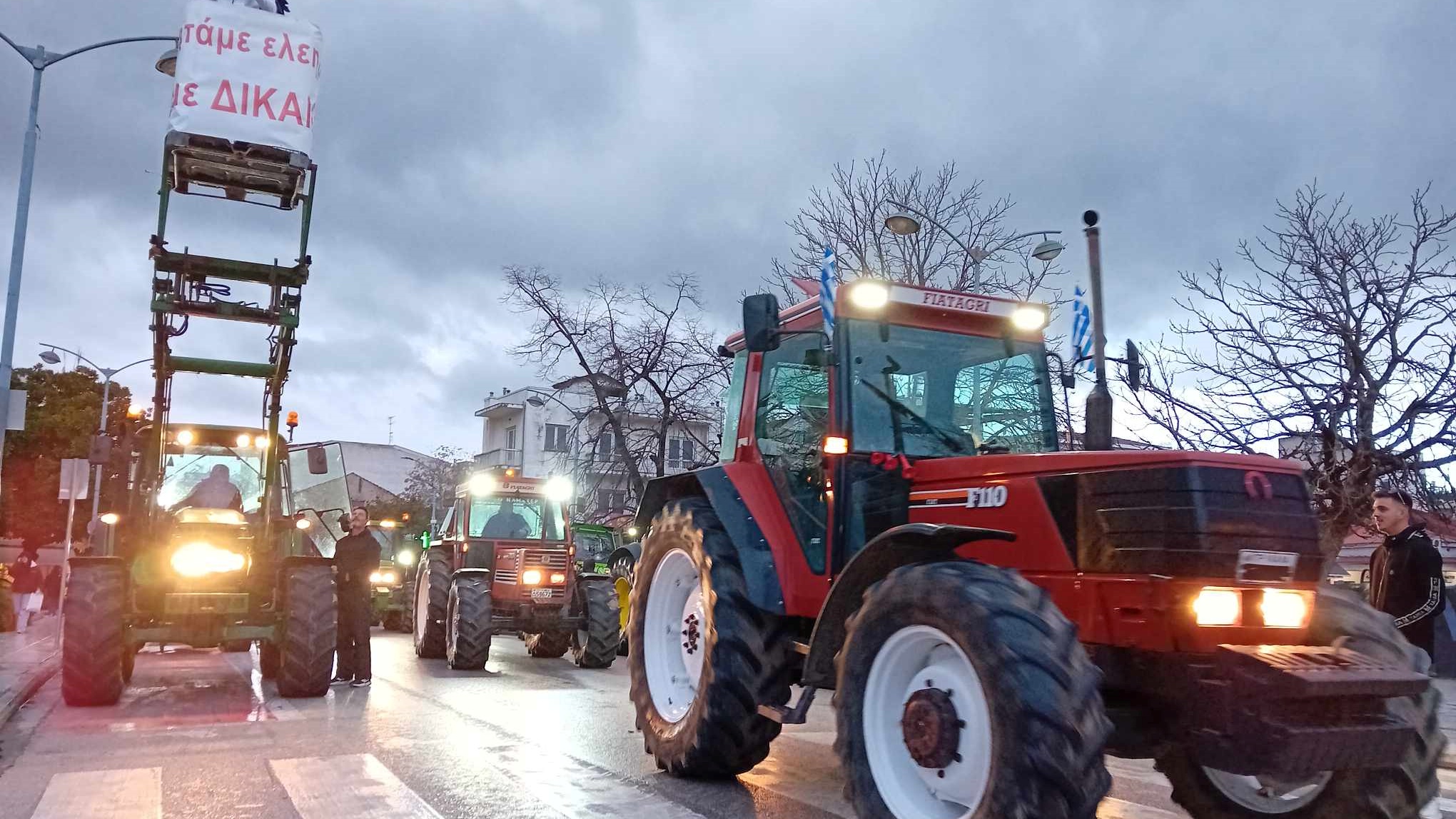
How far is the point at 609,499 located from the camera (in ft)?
129

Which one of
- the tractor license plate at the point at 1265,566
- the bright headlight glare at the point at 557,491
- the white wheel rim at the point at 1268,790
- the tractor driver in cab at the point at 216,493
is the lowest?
the white wheel rim at the point at 1268,790

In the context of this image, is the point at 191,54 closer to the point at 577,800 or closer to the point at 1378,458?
the point at 577,800

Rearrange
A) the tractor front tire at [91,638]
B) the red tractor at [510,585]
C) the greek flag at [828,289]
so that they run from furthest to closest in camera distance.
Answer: the red tractor at [510,585] < the tractor front tire at [91,638] < the greek flag at [828,289]

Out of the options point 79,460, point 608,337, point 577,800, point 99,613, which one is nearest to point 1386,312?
point 577,800

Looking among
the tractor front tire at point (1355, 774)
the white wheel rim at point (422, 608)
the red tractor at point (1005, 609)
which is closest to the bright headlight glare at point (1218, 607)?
the red tractor at point (1005, 609)

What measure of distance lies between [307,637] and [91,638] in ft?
5.48

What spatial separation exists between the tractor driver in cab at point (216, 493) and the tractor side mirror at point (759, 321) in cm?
793

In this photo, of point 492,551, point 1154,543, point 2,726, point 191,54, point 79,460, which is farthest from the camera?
point 79,460

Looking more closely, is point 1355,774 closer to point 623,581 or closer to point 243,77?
point 243,77

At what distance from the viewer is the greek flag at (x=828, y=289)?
5109 millimetres

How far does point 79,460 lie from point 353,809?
14711 millimetres

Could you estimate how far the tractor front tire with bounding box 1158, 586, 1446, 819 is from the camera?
156 inches

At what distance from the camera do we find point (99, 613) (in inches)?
349

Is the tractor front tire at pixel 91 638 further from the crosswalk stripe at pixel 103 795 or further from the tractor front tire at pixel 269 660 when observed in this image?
the crosswalk stripe at pixel 103 795
